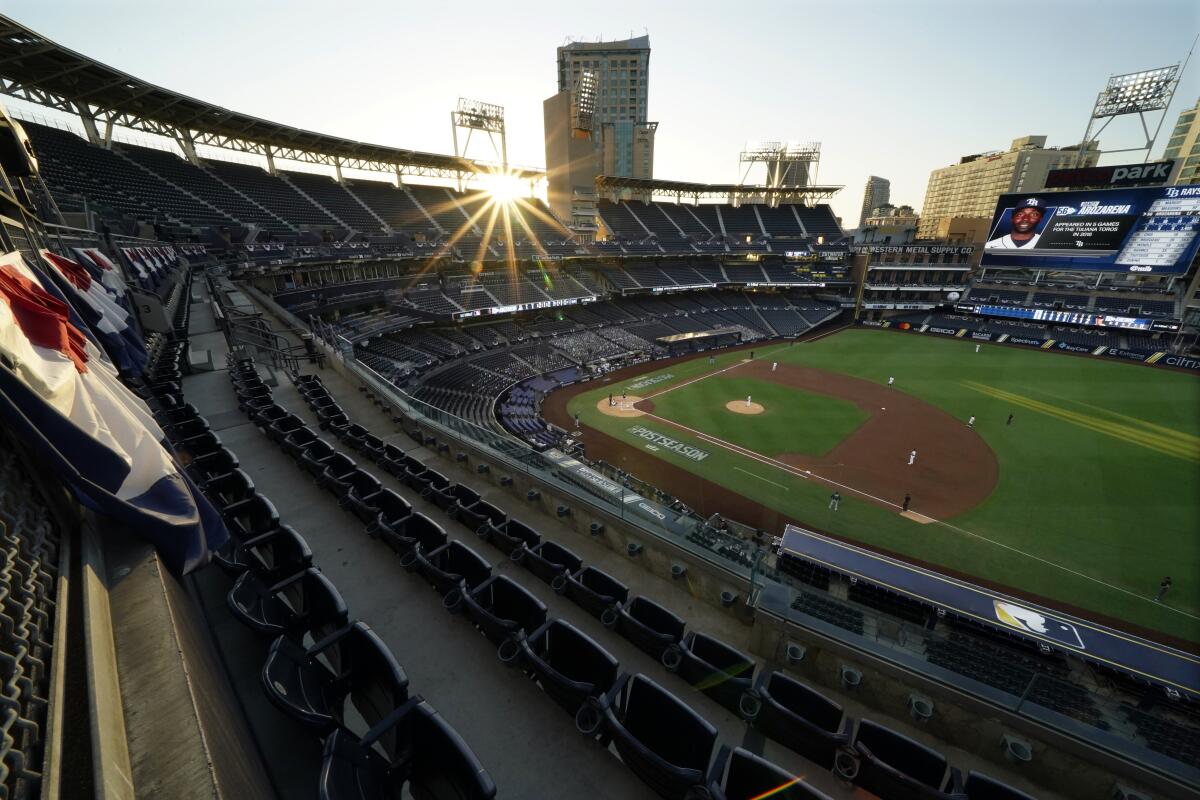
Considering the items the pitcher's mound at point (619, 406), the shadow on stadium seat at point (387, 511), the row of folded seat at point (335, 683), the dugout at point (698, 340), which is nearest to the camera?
the row of folded seat at point (335, 683)

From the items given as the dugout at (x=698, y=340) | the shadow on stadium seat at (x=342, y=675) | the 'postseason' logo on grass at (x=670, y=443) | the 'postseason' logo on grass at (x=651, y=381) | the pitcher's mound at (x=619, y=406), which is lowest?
the pitcher's mound at (x=619, y=406)

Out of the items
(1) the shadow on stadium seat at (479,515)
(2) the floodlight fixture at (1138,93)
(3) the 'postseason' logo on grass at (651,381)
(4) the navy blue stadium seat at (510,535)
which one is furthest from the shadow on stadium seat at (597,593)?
(2) the floodlight fixture at (1138,93)

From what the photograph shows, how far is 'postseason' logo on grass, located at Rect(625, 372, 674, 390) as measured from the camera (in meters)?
38.1

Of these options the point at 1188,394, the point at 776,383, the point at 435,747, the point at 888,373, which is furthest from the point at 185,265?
the point at 1188,394

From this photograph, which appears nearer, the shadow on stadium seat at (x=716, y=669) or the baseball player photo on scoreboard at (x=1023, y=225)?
the shadow on stadium seat at (x=716, y=669)

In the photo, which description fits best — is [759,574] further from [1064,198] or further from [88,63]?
[1064,198]

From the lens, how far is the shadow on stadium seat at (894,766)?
4352 millimetres

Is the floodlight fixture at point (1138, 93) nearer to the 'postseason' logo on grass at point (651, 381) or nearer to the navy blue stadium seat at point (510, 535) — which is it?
the 'postseason' logo on grass at point (651, 381)

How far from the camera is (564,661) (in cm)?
521

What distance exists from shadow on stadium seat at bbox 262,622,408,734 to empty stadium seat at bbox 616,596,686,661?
2.90 m

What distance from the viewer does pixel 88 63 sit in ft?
86.2

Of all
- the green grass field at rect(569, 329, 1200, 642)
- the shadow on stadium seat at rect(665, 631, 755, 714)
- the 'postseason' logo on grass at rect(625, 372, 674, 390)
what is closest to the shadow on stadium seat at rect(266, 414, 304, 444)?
the shadow on stadium seat at rect(665, 631, 755, 714)

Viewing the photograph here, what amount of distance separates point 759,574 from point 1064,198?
68914 mm

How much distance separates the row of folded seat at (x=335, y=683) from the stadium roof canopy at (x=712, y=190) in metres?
70.2
